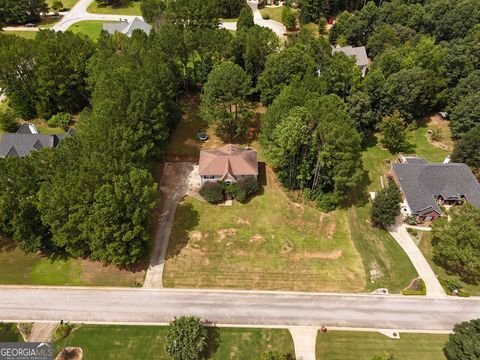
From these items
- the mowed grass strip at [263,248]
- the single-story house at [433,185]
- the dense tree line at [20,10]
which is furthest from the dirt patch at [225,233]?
the dense tree line at [20,10]

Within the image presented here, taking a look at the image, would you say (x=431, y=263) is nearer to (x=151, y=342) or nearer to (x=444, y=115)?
(x=151, y=342)

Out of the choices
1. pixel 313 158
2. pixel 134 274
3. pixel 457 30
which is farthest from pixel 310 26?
pixel 134 274

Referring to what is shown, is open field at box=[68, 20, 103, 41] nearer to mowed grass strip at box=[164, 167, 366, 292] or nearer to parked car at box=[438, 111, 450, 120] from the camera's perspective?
mowed grass strip at box=[164, 167, 366, 292]

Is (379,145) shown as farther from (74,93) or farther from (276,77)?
(74,93)

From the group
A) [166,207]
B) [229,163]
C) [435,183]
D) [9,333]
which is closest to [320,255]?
[229,163]

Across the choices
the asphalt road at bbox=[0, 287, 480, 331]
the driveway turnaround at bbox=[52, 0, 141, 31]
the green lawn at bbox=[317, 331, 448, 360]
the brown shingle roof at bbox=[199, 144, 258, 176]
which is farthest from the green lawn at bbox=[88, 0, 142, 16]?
the green lawn at bbox=[317, 331, 448, 360]

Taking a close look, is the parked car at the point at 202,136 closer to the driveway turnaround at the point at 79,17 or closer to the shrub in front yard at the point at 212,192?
the shrub in front yard at the point at 212,192
